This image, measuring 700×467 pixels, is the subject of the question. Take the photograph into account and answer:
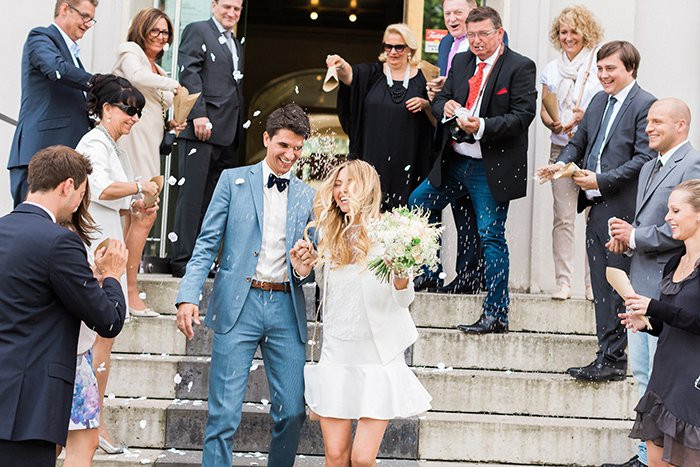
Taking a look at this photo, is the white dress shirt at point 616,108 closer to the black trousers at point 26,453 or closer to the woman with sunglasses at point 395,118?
the woman with sunglasses at point 395,118

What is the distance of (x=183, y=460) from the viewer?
19.7 feet

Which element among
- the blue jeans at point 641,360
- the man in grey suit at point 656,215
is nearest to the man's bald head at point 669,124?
the man in grey suit at point 656,215

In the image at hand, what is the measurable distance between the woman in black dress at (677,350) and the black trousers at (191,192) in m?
3.86

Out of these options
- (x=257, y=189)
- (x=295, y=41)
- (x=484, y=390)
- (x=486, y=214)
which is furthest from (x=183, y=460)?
(x=295, y=41)

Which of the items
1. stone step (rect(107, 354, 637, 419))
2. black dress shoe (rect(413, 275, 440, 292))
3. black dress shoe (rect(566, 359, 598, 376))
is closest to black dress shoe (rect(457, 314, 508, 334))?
stone step (rect(107, 354, 637, 419))

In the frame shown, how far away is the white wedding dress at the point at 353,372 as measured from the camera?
5.00 m

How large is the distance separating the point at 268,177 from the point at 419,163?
2693mm

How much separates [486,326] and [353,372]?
2216mm

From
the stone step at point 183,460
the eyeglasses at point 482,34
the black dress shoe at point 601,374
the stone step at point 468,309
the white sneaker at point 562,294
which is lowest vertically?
the stone step at point 183,460

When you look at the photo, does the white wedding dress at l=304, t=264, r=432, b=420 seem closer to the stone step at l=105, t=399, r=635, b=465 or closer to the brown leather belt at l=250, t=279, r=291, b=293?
the brown leather belt at l=250, t=279, r=291, b=293

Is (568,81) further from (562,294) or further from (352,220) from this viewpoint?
(352,220)

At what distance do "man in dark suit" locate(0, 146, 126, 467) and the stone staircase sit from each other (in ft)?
6.25

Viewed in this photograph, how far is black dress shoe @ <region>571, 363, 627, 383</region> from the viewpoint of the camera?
6.68m

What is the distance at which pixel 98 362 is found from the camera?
5625 mm
